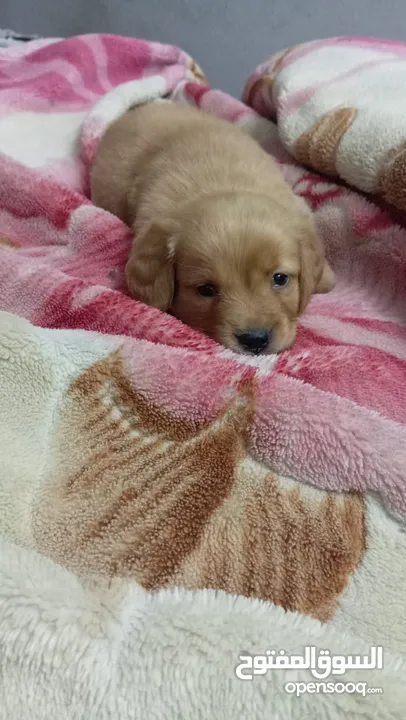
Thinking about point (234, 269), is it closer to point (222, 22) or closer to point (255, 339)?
point (255, 339)

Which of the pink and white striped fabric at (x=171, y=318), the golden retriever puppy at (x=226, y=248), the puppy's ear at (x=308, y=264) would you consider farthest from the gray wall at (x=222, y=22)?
the puppy's ear at (x=308, y=264)

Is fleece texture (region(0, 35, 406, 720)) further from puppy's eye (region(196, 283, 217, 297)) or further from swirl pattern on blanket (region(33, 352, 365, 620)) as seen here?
puppy's eye (region(196, 283, 217, 297))

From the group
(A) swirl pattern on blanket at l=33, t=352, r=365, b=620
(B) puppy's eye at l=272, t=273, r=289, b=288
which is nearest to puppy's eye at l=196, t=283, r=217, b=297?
(B) puppy's eye at l=272, t=273, r=289, b=288

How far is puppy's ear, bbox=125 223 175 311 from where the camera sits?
1536 mm

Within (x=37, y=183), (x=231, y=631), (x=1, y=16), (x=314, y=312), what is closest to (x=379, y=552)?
(x=231, y=631)

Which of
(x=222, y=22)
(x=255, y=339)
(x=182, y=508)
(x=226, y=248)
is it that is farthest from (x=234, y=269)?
(x=222, y=22)

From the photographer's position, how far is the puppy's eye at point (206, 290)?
1.50 meters

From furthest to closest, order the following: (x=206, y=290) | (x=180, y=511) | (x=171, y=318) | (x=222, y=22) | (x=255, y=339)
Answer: (x=222, y=22) < (x=206, y=290) < (x=255, y=339) < (x=171, y=318) < (x=180, y=511)

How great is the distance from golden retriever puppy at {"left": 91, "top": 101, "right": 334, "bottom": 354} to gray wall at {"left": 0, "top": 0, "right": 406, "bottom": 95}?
128cm

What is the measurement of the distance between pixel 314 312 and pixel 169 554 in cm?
91

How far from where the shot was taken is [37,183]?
1885mm

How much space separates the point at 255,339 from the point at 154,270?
1.07ft

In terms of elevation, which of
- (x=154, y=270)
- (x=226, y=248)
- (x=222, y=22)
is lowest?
(x=154, y=270)

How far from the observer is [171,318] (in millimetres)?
1245
